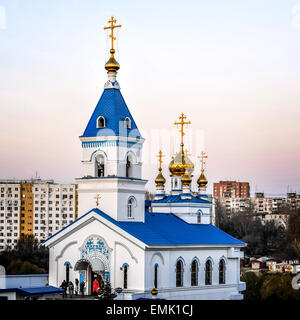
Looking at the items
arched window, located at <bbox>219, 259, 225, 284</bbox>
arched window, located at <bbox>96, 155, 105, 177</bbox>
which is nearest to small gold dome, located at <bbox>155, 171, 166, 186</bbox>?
arched window, located at <bbox>219, 259, 225, 284</bbox>

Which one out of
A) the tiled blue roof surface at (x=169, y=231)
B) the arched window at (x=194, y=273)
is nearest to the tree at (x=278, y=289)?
the tiled blue roof surface at (x=169, y=231)

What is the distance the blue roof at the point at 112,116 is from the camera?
29422mm

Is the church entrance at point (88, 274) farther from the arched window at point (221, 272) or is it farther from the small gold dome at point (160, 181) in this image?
the small gold dome at point (160, 181)

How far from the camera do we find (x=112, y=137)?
29.2 metres

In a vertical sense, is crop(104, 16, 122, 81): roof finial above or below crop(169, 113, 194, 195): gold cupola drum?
above

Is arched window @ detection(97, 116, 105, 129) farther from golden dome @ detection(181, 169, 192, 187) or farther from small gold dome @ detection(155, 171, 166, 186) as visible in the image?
small gold dome @ detection(155, 171, 166, 186)

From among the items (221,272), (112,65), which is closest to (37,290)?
(221,272)

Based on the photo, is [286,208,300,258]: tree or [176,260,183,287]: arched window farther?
[286,208,300,258]: tree

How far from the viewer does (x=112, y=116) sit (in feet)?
97.1

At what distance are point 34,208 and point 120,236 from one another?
40789mm

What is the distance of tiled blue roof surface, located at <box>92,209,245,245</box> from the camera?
1125 inches

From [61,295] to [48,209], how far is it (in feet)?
135
